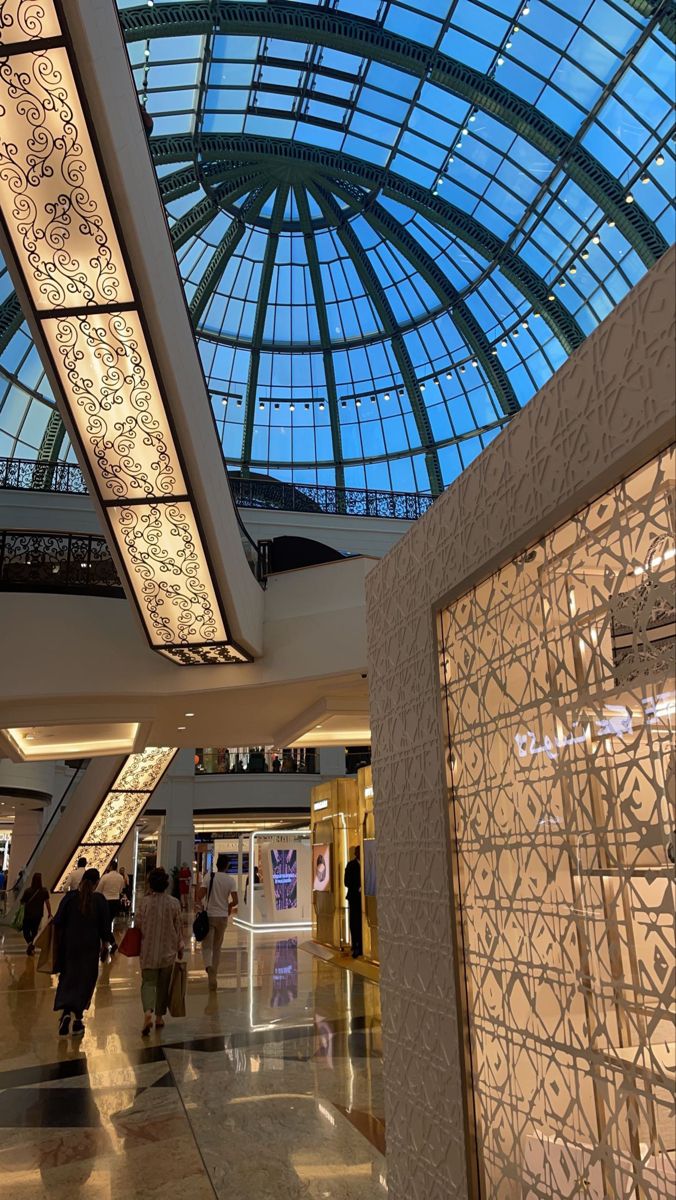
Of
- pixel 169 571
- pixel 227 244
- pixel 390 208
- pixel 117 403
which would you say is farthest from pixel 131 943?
pixel 390 208

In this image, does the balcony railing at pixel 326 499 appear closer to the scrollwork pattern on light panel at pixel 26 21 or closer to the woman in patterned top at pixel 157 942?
the woman in patterned top at pixel 157 942

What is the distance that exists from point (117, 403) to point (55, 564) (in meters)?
4.11

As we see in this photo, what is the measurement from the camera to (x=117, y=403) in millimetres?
7371

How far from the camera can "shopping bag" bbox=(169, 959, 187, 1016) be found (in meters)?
7.82

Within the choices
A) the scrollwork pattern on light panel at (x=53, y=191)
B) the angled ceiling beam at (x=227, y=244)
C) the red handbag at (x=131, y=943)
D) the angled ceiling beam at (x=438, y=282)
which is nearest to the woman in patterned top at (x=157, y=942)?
the red handbag at (x=131, y=943)

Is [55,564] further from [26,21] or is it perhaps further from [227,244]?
[227,244]

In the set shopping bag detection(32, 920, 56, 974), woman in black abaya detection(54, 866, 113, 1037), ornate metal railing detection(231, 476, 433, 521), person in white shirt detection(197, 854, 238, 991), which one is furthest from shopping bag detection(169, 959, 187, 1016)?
ornate metal railing detection(231, 476, 433, 521)

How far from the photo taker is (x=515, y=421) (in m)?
3.67

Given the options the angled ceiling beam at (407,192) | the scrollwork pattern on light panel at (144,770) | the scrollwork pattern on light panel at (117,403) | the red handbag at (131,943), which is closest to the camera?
the scrollwork pattern on light panel at (117,403)

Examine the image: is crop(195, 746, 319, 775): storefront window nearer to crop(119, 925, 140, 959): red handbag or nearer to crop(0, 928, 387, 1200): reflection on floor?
crop(0, 928, 387, 1200): reflection on floor

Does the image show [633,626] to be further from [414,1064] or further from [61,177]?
[61,177]

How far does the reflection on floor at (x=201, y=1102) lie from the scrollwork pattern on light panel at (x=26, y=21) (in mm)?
6969

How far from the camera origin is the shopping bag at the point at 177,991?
7.82 meters

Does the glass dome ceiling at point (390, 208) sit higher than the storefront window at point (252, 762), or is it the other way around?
the glass dome ceiling at point (390, 208)
